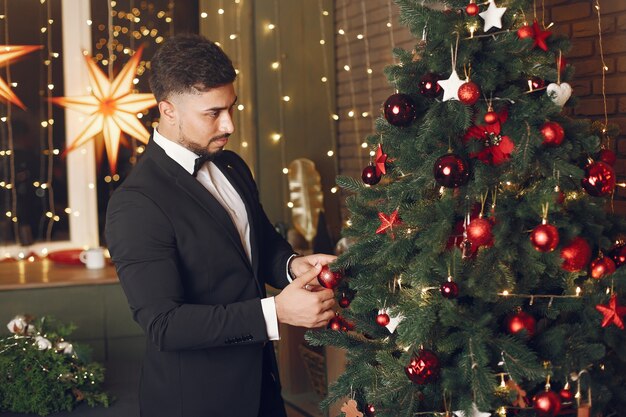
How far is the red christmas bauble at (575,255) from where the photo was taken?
1721 millimetres

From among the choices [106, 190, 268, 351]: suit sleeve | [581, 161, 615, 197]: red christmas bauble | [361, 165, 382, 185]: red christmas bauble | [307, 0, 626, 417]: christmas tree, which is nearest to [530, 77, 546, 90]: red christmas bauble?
[307, 0, 626, 417]: christmas tree

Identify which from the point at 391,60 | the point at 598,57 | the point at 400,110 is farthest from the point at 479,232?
the point at 391,60

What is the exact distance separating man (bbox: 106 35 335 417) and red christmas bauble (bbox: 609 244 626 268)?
2.23 feet

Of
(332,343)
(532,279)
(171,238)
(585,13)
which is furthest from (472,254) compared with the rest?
(585,13)

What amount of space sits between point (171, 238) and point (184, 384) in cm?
40

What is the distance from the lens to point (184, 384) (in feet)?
6.94

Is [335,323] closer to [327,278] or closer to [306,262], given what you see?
[327,278]

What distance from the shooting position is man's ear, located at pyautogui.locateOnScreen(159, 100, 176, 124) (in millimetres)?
2141

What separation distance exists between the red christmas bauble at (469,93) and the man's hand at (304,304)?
1.95 ft

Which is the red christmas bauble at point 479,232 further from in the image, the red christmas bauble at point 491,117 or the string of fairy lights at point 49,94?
the string of fairy lights at point 49,94

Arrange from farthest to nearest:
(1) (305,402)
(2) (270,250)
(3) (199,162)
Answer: (1) (305,402) < (2) (270,250) < (3) (199,162)

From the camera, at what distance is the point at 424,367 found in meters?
1.72

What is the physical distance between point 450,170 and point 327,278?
49 cm

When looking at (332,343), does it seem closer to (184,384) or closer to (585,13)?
(184,384)
